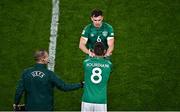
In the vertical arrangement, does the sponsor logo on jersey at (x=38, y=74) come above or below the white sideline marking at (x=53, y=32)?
below

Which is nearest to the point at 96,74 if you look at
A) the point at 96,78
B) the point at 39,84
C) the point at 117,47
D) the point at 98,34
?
the point at 96,78

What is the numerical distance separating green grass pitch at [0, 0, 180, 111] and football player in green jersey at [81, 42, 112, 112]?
4230mm

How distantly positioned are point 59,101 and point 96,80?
4.76 m

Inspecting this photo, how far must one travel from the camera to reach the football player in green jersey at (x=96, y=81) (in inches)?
523

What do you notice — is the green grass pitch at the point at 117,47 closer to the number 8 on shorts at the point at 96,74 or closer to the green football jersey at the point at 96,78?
the green football jersey at the point at 96,78

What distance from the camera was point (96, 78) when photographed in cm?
1328

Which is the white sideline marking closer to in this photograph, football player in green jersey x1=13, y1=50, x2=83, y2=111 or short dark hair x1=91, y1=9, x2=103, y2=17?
short dark hair x1=91, y1=9, x2=103, y2=17

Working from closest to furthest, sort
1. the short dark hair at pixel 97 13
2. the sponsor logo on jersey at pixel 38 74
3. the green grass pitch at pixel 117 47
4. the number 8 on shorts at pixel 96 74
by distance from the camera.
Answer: the sponsor logo on jersey at pixel 38 74 → the number 8 on shorts at pixel 96 74 → the short dark hair at pixel 97 13 → the green grass pitch at pixel 117 47

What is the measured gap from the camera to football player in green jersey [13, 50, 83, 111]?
12672mm

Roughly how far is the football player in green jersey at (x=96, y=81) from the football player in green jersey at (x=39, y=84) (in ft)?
2.50

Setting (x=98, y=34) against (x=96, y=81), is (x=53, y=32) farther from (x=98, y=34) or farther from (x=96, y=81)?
(x=96, y=81)

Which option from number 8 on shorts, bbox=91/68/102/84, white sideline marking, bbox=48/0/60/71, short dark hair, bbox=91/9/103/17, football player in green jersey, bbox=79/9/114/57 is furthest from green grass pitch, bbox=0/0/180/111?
number 8 on shorts, bbox=91/68/102/84

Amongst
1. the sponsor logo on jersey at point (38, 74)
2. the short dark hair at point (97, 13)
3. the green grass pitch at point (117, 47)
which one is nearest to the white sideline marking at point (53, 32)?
the green grass pitch at point (117, 47)

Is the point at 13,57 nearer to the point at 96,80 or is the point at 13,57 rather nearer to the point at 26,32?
the point at 26,32
